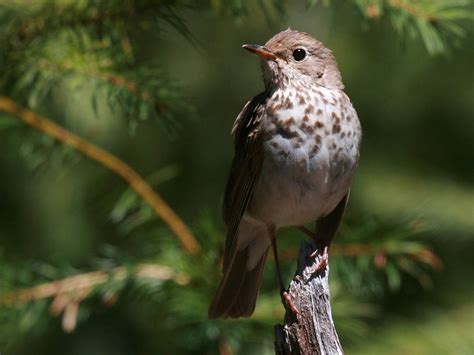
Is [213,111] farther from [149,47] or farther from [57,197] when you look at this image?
[57,197]

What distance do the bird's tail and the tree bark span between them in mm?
660

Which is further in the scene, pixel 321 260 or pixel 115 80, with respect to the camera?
pixel 115 80

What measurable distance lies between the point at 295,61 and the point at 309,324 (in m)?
1.16

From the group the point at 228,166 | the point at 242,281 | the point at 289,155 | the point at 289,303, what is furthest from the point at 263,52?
the point at 228,166

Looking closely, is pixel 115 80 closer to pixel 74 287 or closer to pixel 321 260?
pixel 74 287

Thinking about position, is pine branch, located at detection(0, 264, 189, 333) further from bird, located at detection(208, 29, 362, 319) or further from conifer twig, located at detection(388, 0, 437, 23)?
conifer twig, located at detection(388, 0, 437, 23)

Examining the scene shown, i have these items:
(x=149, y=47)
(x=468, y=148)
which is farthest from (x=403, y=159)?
(x=149, y=47)

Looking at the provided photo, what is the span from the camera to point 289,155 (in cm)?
387

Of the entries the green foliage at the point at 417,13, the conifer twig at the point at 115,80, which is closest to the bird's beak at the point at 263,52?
the green foliage at the point at 417,13

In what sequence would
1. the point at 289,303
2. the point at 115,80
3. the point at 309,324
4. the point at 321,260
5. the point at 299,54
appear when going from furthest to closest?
1. the point at 299,54
2. the point at 115,80
3. the point at 321,260
4. the point at 289,303
5. the point at 309,324

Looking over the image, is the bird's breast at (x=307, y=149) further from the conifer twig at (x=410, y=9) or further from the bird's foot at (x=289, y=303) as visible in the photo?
the bird's foot at (x=289, y=303)

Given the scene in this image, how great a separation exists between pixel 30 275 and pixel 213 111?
2100 mm

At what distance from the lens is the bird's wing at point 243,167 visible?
3977 mm

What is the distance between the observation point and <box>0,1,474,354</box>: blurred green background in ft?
17.7
